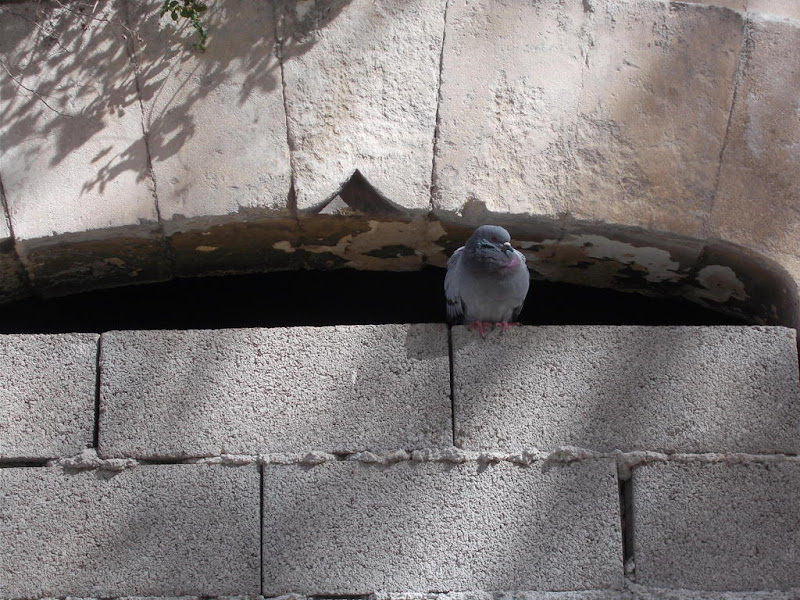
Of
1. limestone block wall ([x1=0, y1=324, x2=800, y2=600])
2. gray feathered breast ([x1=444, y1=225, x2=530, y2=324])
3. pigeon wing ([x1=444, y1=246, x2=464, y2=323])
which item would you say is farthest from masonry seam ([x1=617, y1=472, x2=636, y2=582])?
pigeon wing ([x1=444, y1=246, x2=464, y2=323])

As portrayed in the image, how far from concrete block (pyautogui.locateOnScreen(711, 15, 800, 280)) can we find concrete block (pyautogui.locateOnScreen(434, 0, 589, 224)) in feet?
1.85

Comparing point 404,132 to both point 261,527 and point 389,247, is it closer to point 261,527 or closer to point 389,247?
point 389,247

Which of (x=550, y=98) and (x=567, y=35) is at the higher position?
(x=567, y=35)

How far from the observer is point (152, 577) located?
2.33 metres

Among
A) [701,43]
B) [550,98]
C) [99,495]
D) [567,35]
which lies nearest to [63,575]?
[99,495]

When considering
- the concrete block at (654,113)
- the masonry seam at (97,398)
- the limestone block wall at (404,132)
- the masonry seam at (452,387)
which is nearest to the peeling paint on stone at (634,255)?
the limestone block wall at (404,132)

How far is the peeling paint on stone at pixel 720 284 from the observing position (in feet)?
9.45

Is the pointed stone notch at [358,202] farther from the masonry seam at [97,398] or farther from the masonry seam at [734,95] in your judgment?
the masonry seam at [734,95]

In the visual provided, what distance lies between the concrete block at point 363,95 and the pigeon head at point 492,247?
23 cm

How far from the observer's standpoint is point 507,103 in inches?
111

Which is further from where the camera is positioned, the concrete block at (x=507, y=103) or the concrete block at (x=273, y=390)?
the concrete block at (x=507, y=103)

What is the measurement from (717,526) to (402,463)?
36.8 inches

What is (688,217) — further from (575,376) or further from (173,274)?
Result: (173,274)

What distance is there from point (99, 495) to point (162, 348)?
1.52 ft
